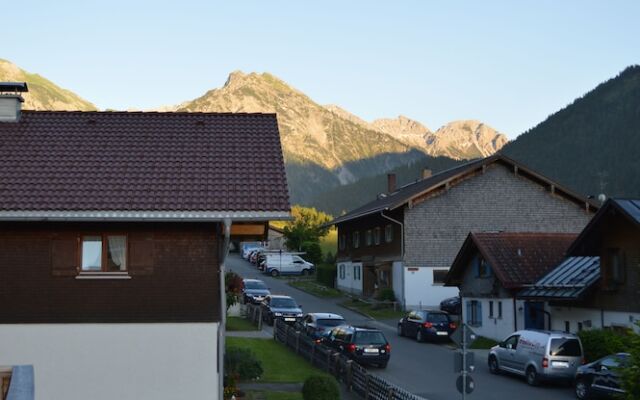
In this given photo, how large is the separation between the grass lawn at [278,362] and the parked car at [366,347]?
1.63 metres

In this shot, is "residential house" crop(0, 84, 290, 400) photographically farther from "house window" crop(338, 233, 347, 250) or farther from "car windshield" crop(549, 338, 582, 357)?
"house window" crop(338, 233, 347, 250)

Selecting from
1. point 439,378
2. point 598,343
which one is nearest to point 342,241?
point 439,378

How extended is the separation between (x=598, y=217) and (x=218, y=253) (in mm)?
18512

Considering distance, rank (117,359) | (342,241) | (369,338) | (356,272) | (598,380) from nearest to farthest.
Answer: (117,359) < (598,380) < (369,338) < (356,272) < (342,241)

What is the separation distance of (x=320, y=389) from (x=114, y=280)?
7.26 metres

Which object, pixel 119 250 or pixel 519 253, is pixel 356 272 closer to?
pixel 519 253

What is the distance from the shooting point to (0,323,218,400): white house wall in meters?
15.0

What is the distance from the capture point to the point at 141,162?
54.5ft

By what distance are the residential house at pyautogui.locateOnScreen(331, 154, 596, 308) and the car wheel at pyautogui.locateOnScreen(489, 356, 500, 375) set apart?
792 inches

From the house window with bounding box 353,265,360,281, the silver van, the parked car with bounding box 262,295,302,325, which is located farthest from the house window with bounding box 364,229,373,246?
the silver van

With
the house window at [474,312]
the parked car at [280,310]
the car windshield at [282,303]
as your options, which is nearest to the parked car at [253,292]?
the parked car at [280,310]

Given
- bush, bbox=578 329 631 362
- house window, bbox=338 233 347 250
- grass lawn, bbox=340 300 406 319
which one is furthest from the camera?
house window, bbox=338 233 347 250

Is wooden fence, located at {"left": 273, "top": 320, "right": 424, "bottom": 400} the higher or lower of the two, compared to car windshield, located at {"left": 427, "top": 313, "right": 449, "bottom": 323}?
lower

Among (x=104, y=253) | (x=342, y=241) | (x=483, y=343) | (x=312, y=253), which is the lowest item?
(x=483, y=343)
